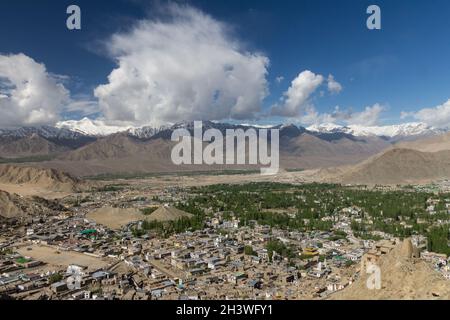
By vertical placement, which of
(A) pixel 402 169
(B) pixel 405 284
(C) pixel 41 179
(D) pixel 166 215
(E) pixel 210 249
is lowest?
(E) pixel 210 249

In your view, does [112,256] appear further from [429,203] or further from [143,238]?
[429,203]

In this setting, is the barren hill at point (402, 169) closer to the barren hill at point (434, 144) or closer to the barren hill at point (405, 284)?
Result: the barren hill at point (434, 144)

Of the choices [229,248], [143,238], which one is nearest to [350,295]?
[229,248]

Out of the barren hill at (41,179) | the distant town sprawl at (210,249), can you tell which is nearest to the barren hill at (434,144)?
the distant town sprawl at (210,249)

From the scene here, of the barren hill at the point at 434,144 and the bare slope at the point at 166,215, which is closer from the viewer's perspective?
the bare slope at the point at 166,215

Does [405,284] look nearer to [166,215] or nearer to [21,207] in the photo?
[166,215]

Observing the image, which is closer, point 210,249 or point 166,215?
point 210,249

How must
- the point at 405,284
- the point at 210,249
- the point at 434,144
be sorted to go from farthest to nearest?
the point at 434,144, the point at 210,249, the point at 405,284

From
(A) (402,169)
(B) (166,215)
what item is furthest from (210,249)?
(A) (402,169)
